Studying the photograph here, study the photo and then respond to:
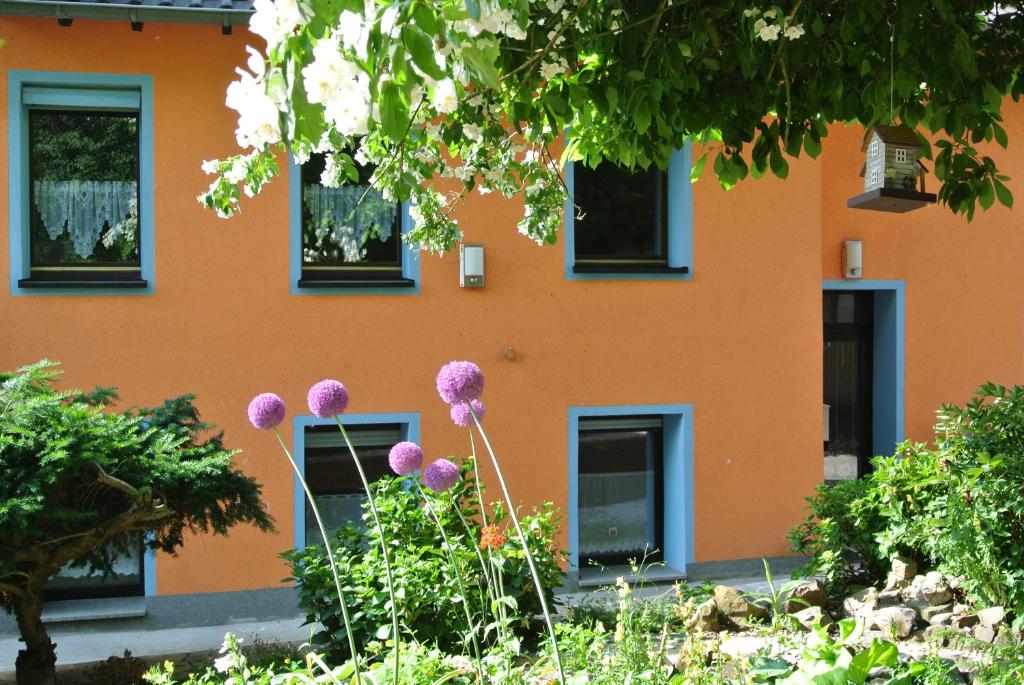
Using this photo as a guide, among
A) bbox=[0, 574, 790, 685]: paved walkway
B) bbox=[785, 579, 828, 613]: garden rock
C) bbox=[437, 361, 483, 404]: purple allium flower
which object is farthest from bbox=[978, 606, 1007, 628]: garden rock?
bbox=[437, 361, 483, 404]: purple allium flower

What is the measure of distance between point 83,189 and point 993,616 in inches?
269

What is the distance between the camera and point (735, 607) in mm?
5578

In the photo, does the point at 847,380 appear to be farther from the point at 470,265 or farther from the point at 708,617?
the point at 708,617

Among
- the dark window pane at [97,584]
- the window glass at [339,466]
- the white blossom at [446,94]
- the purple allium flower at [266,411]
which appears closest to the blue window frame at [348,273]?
the window glass at [339,466]

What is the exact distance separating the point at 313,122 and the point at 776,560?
27.7 feet

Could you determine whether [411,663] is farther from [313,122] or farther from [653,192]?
[653,192]

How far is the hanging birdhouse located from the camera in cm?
489

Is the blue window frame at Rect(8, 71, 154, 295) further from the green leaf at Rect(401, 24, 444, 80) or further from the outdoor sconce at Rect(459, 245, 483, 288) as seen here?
the green leaf at Rect(401, 24, 444, 80)

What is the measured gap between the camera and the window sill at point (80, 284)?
810 centimetres

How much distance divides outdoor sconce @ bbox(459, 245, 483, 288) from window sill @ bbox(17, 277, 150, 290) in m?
2.40

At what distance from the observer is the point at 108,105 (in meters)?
8.36

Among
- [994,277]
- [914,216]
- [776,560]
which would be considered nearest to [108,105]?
[776,560]

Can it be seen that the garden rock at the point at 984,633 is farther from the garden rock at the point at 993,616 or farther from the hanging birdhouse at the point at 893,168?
the hanging birdhouse at the point at 893,168

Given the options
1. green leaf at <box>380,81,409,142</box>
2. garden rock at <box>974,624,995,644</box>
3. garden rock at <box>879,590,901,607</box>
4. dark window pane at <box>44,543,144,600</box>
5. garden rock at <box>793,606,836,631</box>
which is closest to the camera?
green leaf at <box>380,81,409,142</box>
